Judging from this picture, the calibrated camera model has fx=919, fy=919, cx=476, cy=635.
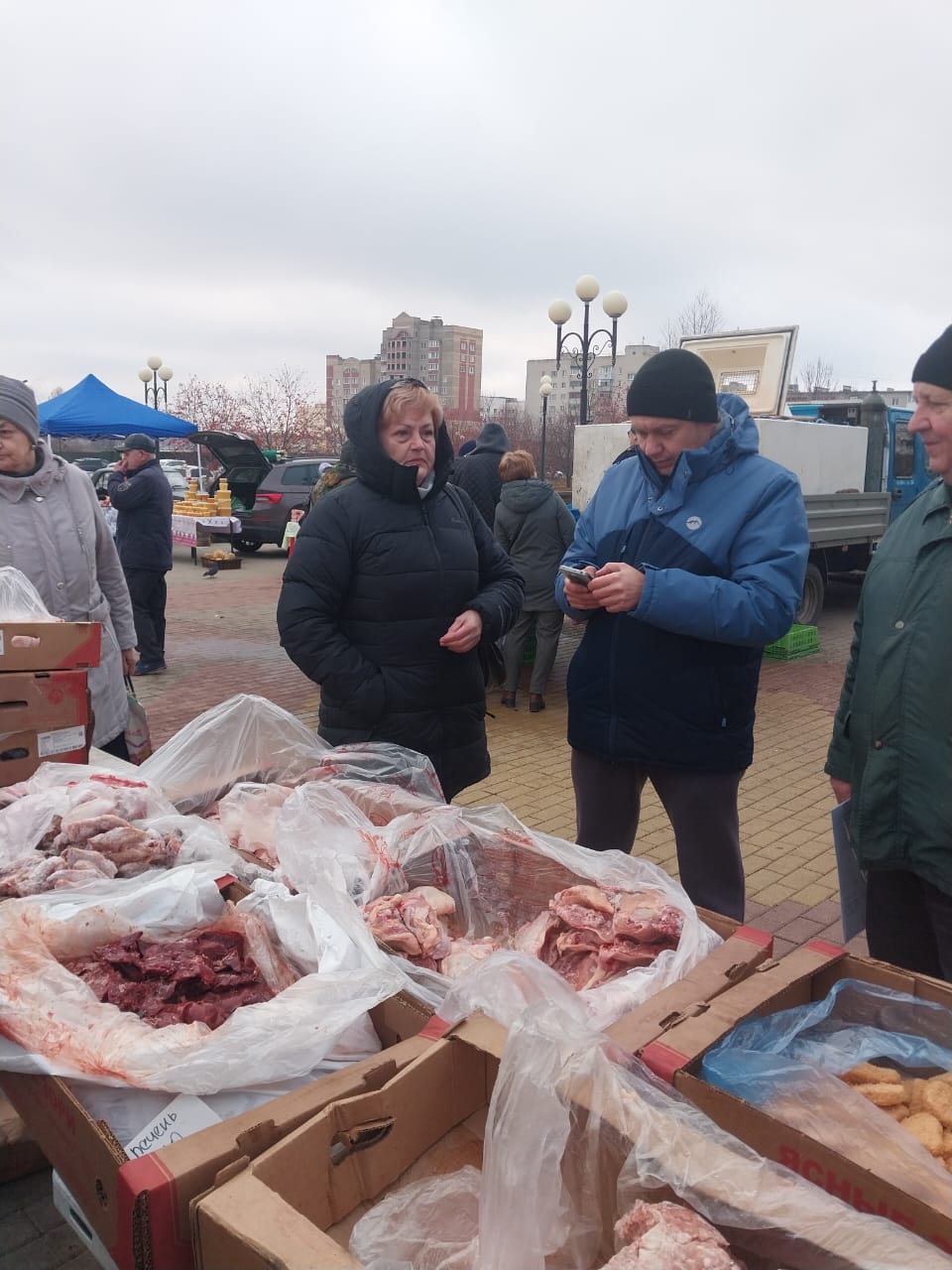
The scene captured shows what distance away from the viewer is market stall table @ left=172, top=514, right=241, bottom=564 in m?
16.8

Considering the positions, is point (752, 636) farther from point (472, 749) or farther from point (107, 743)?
point (107, 743)

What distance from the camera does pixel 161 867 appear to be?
2.29 m

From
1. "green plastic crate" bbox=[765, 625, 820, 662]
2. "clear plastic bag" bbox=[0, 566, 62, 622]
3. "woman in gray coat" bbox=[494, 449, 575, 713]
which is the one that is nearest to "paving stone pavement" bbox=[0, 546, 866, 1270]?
"green plastic crate" bbox=[765, 625, 820, 662]

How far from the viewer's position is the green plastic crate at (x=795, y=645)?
364 inches

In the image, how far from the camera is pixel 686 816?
2.80m

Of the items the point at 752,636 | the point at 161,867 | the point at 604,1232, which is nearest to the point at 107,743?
the point at 161,867

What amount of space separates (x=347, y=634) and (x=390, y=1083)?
1.73m

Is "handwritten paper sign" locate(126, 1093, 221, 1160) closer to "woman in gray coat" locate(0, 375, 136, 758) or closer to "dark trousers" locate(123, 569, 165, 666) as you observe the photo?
"woman in gray coat" locate(0, 375, 136, 758)

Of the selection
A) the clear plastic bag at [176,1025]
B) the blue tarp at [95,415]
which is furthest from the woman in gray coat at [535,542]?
the blue tarp at [95,415]

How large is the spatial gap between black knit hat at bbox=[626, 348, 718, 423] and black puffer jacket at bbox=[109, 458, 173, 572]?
632 centimetres

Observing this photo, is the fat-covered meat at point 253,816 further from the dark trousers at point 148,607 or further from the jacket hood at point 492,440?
the dark trousers at point 148,607

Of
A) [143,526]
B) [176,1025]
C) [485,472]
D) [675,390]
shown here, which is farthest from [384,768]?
[143,526]

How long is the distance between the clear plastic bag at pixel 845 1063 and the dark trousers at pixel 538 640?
18.1 ft

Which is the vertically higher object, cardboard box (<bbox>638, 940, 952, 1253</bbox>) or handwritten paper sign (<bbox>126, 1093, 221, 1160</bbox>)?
cardboard box (<bbox>638, 940, 952, 1253</bbox>)
